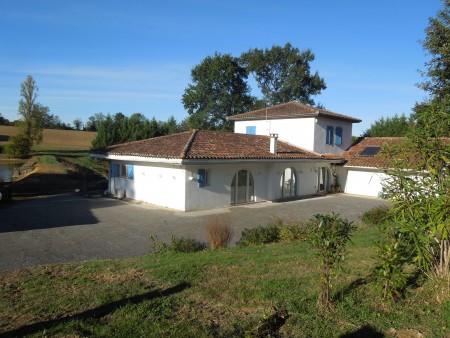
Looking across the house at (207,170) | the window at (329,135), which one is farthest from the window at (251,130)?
the window at (329,135)

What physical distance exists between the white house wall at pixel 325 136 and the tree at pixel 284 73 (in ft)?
80.4

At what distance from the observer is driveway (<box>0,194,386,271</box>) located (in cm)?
1020

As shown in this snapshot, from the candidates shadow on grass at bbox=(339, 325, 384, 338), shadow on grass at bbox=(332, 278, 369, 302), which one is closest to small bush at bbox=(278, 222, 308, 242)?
shadow on grass at bbox=(332, 278, 369, 302)

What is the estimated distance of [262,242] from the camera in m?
10.8

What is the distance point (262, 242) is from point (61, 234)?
6.76 m

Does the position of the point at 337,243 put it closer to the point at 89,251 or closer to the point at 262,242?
the point at 262,242

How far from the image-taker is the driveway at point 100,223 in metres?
10.2

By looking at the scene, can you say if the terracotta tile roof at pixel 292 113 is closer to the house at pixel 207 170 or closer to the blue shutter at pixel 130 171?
the house at pixel 207 170

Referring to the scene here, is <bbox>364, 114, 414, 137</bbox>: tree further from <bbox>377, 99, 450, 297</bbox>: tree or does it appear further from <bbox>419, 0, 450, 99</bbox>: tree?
<bbox>377, 99, 450, 297</bbox>: tree

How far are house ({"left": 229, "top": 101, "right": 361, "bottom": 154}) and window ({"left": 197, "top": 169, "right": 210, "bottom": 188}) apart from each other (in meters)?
10.3

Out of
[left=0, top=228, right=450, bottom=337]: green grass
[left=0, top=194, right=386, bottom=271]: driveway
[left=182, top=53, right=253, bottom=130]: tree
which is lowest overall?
[left=0, top=194, right=386, bottom=271]: driveway

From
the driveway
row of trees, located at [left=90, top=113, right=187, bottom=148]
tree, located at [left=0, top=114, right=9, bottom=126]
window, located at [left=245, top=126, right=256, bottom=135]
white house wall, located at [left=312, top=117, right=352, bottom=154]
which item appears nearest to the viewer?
the driveway

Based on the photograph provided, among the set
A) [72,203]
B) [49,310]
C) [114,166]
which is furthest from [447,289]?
[114,166]

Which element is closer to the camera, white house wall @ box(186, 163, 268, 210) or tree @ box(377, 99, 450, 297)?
tree @ box(377, 99, 450, 297)
